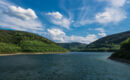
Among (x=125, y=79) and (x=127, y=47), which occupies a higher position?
(x=127, y=47)

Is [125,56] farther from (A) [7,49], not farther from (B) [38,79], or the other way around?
(A) [7,49]

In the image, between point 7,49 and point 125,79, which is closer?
point 125,79

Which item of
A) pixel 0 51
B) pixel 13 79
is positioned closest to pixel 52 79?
pixel 13 79

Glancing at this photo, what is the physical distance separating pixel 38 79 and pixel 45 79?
2.14 meters

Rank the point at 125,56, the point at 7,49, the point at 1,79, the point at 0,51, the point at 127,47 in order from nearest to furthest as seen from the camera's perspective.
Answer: the point at 1,79 < the point at 125,56 < the point at 127,47 < the point at 0,51 < the point at 7,49

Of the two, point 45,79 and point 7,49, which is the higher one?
point 7,49

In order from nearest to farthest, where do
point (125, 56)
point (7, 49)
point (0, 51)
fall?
point (125, 56) < point (0, 51) < point (7, 49)

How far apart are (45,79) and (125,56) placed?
2843 inches

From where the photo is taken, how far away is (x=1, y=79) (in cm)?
2936

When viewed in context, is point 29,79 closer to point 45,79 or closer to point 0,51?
point 45,79

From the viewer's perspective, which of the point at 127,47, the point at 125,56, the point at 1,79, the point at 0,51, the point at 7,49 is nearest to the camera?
the point at 1,79

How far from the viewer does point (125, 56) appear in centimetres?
7825

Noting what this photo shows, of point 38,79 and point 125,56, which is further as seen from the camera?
point 125,56

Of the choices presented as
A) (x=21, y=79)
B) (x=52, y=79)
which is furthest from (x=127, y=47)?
(x=21, y=79)
